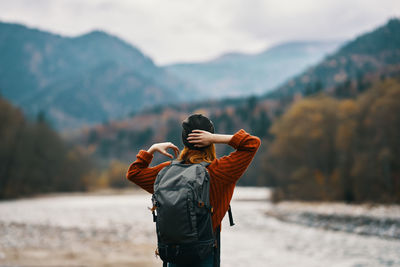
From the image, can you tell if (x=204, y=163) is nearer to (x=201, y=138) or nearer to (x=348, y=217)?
(x=201, y=138)

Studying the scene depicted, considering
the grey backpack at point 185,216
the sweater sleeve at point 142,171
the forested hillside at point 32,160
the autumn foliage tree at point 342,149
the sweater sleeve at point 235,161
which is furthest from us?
the forested hillside at point 32,160

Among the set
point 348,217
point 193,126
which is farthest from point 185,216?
point 348,217

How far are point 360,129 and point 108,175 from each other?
67243 millimetres

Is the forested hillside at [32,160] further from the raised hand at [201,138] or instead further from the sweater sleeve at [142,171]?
the raised hand at [201,138]

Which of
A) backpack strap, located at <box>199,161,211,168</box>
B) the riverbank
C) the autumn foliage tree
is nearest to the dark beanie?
backpack strap, located at <box>199,161,211,168</box>

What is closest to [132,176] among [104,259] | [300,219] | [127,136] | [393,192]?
Answer: [104,259]

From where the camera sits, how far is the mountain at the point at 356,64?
237 ft

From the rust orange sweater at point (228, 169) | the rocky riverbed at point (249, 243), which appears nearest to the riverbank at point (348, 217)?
the rocky riverbed at point (249, 243)

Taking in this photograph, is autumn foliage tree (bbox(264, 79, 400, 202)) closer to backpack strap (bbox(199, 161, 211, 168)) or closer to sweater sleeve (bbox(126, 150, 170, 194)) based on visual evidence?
sweater sleeve (bbox(126, 150, 170, 194))

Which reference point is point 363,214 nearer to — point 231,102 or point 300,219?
point 300,219

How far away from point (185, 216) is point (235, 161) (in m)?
0.50

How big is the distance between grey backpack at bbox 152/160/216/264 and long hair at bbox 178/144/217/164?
168 millimetres

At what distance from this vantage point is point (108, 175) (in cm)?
9538

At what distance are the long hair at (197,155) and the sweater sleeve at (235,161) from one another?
0.12 meters
